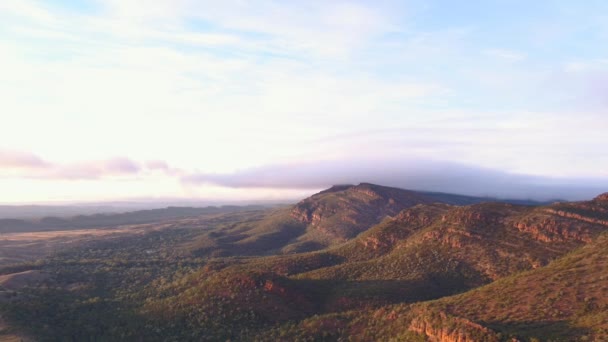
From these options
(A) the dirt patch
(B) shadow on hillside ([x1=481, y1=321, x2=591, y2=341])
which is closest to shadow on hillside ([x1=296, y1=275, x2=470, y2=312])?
(B) shadow on hillside ([x1=481, y1=321, x2=591, y2=341])

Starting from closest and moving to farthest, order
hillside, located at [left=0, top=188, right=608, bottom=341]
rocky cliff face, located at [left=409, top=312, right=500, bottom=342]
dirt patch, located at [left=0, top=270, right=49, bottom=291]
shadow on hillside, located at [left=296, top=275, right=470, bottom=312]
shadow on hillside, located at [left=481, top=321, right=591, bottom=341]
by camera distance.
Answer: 1. shadow on hillside, located at [left=481, top=321, right=591, bottom=341]
2. rocky cliff face, located at [left=409, top=312, right=500, bottom=342]
3. hillside, located at [left=0, top=188, right=608, bottom=341]
4. shadow on hillside, located at [left=296, top=275, right=470, bottom=312]
5. dirt patch, located at [left=0, top=270, right=49, bottom=291]

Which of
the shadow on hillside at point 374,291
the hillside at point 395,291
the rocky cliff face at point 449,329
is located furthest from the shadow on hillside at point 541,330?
the shadow on hillside at point 374,291

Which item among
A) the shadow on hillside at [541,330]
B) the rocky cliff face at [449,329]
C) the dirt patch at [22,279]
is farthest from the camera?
the dirt patch at [22,279]

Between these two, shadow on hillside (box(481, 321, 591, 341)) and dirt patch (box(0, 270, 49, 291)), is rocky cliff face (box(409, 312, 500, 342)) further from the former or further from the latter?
dirt patch (box(0, 270, 49, 291))

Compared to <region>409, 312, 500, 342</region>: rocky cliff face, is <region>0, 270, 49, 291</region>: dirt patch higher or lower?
lower

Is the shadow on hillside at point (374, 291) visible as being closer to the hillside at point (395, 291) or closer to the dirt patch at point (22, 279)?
the hillside at point (395, 291)

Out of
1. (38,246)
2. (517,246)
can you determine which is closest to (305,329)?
(517,246)

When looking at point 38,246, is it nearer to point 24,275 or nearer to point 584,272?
point 24,275

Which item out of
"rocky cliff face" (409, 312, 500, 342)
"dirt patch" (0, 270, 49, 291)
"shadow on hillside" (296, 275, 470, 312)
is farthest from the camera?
"dirt patch" (0, 270, 49, 291)
